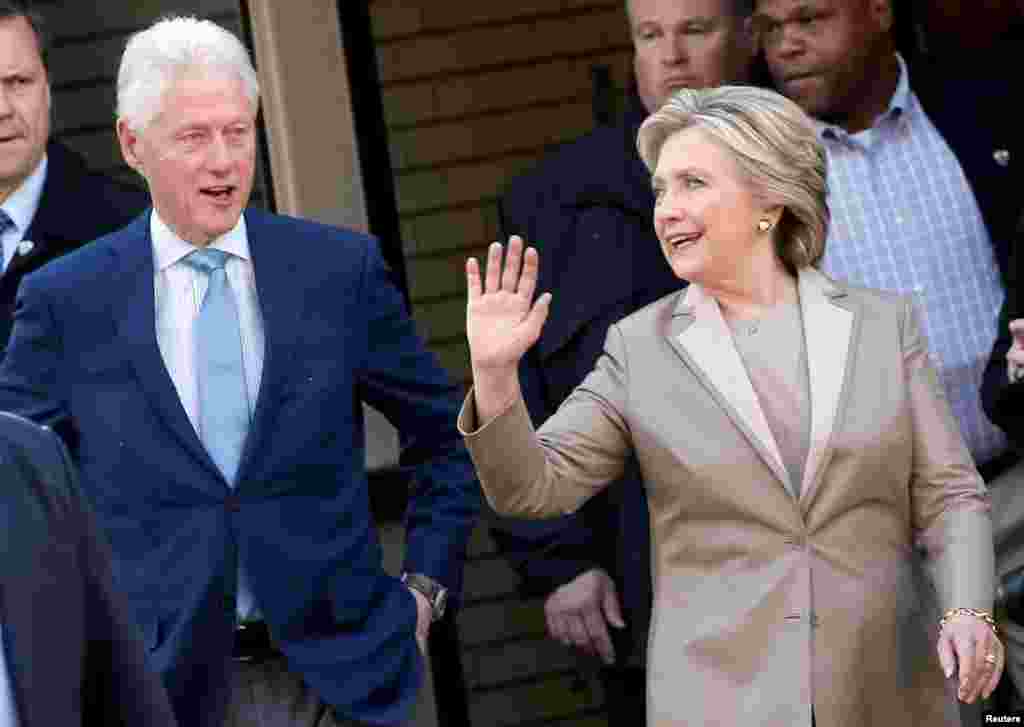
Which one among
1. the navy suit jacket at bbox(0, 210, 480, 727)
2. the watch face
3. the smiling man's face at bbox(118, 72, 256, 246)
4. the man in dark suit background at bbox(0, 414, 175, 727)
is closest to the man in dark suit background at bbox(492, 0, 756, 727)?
the watch face

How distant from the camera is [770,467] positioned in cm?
517

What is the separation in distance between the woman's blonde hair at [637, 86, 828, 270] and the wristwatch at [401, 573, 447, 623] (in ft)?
3.43

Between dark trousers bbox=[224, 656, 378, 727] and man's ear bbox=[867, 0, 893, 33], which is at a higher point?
man's ear bbox=[867, 0, 893, 33]

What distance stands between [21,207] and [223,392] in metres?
1.22

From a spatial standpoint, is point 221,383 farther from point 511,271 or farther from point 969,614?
point 969,614

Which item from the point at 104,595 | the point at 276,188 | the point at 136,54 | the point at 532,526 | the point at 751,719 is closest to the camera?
the point at 104,595

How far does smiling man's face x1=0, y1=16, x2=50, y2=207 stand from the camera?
249 inches

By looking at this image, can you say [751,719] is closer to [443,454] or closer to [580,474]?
[580,474]

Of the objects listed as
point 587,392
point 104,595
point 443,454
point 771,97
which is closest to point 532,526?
point 443,454

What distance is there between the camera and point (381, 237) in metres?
7.64

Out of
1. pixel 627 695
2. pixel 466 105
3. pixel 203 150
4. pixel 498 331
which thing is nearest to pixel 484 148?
pixel 466 105

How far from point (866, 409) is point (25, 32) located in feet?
7.90

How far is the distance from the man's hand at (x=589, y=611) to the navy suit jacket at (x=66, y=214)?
144cm

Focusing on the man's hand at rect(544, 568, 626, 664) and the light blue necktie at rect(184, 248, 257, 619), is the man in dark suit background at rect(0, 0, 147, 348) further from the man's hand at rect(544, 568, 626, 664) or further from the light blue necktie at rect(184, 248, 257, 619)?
the man's hand at rect(544, 568, 626, 664)
